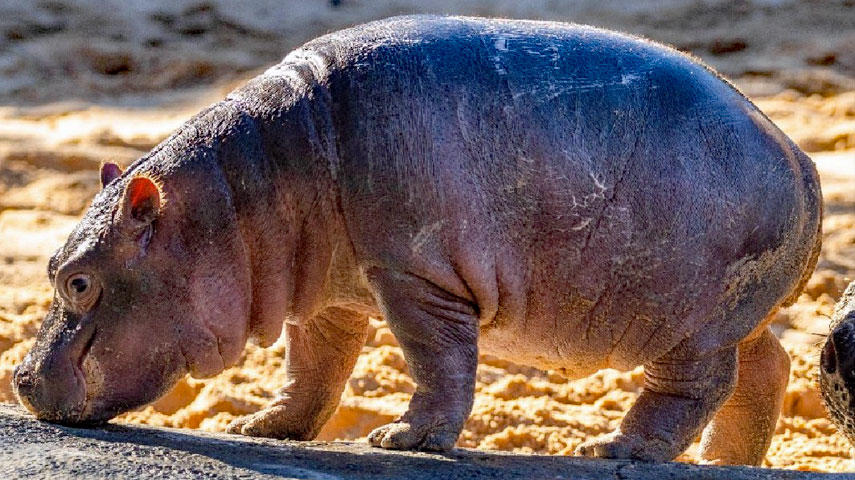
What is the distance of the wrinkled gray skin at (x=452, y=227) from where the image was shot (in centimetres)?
404

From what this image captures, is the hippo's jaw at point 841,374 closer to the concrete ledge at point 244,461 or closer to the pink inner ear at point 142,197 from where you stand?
the concrete ledge at point 244,461

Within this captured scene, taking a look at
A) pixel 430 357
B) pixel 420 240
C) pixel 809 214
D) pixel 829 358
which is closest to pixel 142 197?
pixel 420 240

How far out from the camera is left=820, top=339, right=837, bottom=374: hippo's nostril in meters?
3.87

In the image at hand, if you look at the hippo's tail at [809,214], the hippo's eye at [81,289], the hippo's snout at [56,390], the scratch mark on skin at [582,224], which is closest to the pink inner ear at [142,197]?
the hippo's eye at [81,289]

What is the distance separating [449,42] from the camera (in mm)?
4297

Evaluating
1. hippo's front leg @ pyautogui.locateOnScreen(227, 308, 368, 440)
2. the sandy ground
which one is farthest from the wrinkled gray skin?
the sandy ground

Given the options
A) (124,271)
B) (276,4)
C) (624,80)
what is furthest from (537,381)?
(276,4)

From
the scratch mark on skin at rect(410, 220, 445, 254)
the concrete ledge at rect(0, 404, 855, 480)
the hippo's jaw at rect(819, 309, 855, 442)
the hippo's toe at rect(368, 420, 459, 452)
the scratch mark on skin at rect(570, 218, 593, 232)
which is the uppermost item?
the scratch mark on skin at rect(570, 218, 593, 232)

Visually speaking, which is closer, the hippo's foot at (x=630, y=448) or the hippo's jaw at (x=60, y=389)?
the hippo's jaw at (x=60, y=389)

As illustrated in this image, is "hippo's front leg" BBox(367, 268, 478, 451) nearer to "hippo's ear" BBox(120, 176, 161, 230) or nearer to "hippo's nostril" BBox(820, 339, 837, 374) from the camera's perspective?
"hippo's ear" BBox(120, 176, 161, 230)

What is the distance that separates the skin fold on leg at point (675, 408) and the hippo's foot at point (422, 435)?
1.96 feet

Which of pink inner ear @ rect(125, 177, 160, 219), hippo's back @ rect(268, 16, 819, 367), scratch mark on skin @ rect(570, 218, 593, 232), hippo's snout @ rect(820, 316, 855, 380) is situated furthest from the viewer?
scratch mark on skin @ rect(570, 218, 593, 232)

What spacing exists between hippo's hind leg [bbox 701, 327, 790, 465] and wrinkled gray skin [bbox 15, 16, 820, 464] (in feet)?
1.92

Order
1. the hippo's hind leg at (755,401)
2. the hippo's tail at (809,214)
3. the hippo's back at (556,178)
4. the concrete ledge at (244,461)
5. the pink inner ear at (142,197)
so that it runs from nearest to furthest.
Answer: the concrete ledge at (244,461) < the pink inner ear at (142,197) < the hippo's back at (556,178) < the hippo's tail at (809,214) < the hippo's hind leg at (755,401)
